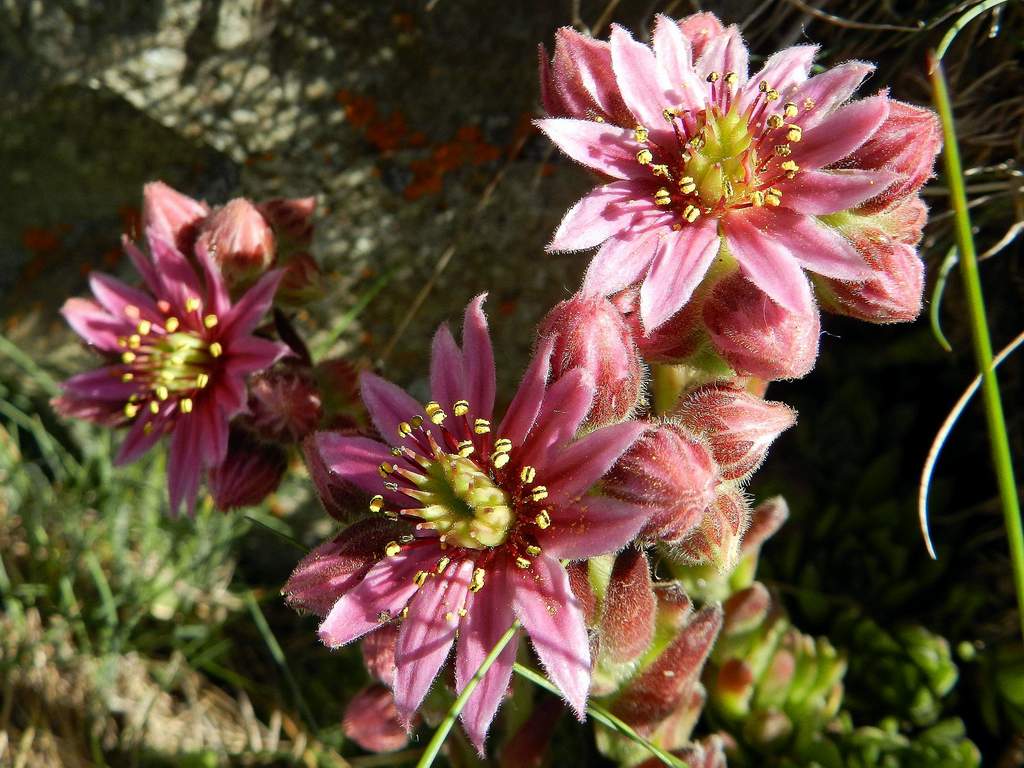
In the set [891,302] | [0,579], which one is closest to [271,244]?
[891,302]

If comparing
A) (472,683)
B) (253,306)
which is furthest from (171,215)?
(472,683)

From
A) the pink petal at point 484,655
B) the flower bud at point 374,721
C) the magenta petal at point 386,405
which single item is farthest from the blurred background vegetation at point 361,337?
the pink petal at point 484,655

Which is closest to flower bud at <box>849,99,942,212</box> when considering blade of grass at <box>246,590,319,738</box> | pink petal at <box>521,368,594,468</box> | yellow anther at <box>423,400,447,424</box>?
pink petal at <box>521,368,594,468</box>

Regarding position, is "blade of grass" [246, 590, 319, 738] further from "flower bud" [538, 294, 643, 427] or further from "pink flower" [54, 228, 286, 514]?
"flower bud" [538, 294, 643, 427]

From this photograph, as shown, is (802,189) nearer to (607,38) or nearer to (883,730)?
(607,38)

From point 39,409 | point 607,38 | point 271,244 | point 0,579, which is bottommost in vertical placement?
point 0,579

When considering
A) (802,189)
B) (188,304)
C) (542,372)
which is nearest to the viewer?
(542,372)

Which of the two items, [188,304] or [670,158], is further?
[188,304]

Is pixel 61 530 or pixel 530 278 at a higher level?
pixel 530 278
